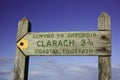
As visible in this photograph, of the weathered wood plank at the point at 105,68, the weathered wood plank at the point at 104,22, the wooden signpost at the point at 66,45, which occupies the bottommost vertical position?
the weathered wood plank at the point at 105,68

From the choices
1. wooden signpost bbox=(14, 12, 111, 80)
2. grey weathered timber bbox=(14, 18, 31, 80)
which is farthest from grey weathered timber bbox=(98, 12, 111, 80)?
grey weathered timber bbox=(14, 18, 31, 80)

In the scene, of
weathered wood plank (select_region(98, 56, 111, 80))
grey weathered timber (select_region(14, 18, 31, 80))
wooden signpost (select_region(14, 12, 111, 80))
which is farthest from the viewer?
grey weathered timber (select_region(14, 18, 31, 80))

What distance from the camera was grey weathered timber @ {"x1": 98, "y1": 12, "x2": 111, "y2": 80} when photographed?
5086mm

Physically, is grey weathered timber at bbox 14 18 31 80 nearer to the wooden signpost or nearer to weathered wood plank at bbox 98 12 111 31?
the wooden signpost

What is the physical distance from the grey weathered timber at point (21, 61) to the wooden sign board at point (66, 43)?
10 centimetres

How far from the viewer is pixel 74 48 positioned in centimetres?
537

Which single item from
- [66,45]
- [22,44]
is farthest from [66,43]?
[22,44]

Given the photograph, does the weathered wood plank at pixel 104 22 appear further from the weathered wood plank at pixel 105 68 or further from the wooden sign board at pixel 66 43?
the weathered wood plank at pixel 105 68

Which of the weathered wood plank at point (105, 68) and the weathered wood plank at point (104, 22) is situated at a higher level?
the weathered wood plank at point (104, 22)

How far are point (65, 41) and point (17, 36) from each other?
3.86 ft

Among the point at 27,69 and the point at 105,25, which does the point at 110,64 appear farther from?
the point at 27,69

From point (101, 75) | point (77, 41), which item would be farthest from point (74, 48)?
point (101, 75)

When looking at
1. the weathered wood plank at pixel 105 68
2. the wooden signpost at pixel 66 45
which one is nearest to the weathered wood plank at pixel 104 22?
the wooden signpost at pixel 66 45

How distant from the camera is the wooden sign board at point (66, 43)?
5301 millimetres
